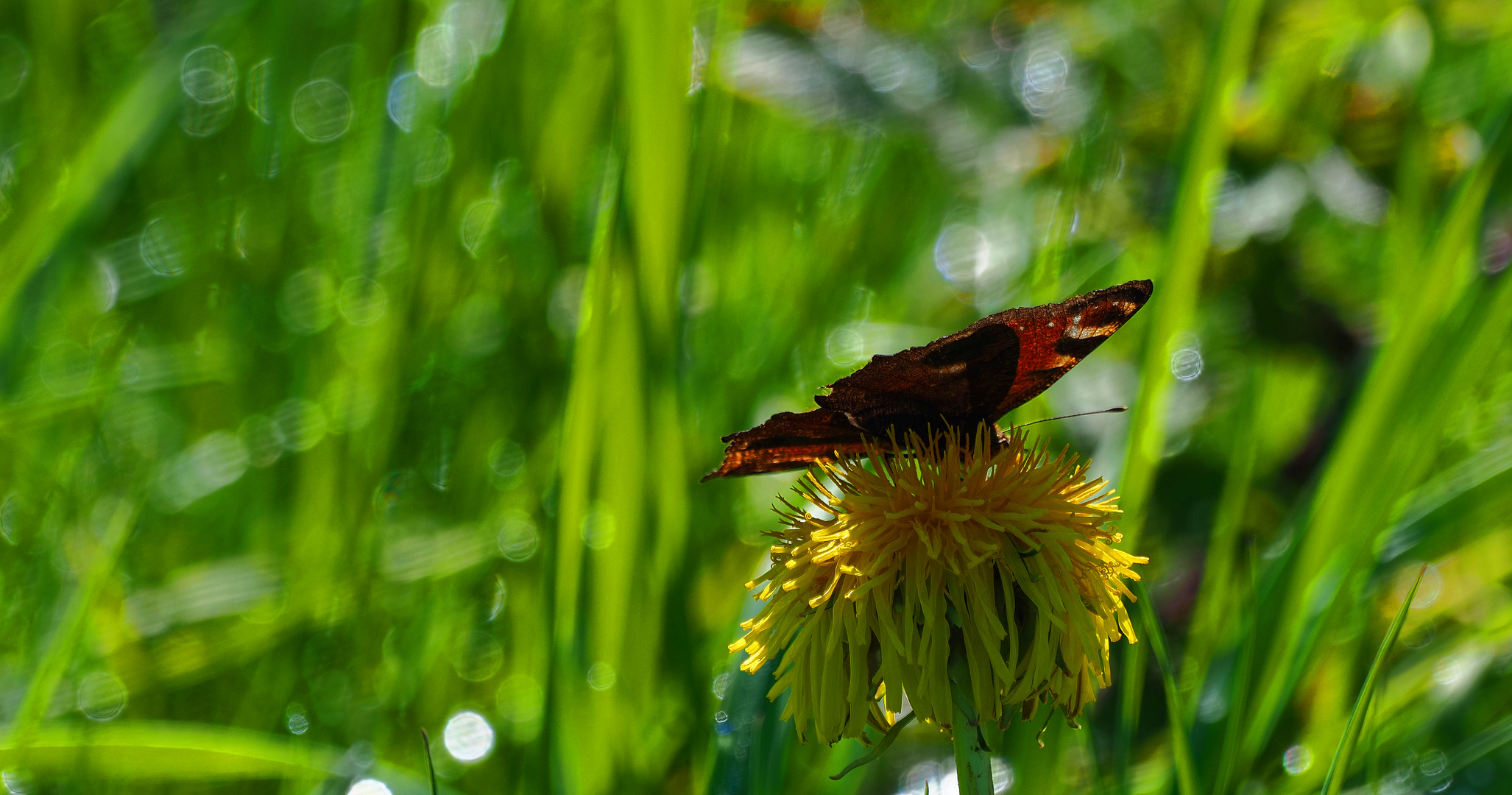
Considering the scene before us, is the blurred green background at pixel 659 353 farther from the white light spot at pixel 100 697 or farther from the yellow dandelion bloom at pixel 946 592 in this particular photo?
the yellow dandelion bloom at pixel 946 592

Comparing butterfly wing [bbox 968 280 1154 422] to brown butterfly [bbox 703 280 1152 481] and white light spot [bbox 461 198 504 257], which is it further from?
white light spot [bbox 461 198 504 257]

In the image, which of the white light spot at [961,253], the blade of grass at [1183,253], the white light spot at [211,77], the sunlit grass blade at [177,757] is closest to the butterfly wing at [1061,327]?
the blade of grass at [1183,253]

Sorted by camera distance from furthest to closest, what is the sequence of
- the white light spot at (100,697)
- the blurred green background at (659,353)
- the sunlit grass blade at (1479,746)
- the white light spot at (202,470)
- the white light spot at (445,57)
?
the white light spot at (445,57)
the white light spot at (202,470)
the white light spot at (100,697)
the blurred green background at (659,353)
the sunlit grass blade at (1479,746)

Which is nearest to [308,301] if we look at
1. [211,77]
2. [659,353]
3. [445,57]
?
[445,57]

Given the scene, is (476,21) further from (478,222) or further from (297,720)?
(297,720)

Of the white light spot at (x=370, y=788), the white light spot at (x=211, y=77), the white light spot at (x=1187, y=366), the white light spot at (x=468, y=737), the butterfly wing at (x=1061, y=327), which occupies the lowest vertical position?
the white light spot at (x=370, y=788)

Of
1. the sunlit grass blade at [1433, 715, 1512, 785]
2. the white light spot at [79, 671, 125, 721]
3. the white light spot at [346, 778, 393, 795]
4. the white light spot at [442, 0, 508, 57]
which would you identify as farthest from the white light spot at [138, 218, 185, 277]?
the sunlit grass blade at [1433, 715, 1512, 785]

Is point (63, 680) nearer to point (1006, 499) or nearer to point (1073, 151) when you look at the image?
point (1006, 499)
